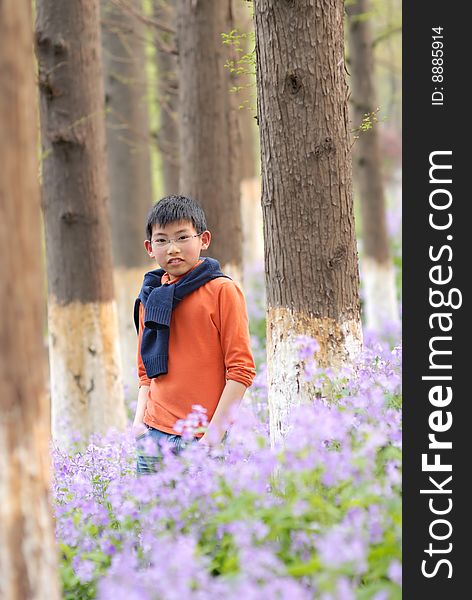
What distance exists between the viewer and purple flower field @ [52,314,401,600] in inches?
123

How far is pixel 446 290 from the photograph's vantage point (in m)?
4.29

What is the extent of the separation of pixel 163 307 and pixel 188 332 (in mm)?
176

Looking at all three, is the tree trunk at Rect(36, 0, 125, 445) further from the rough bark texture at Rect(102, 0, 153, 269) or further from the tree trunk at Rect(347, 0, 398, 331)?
the tree trunk at Rect(347, 0, 398, 331)

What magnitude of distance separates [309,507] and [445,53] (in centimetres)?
231

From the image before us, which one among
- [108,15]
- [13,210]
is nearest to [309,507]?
[13,210]

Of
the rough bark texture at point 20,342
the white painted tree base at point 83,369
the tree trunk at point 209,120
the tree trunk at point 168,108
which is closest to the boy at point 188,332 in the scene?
the rough bark texture at point 20,342

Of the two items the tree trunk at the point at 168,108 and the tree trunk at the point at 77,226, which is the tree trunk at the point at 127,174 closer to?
the tree trunk at the point at 168,108

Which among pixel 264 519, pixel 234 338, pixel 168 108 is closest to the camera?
pixel 264 519

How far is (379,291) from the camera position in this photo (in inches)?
551

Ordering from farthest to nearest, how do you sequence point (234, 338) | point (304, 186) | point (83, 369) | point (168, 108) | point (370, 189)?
point (168, 108)
point (370, 189)
point (83, 369)
point (304, 186)
point (234, 338)

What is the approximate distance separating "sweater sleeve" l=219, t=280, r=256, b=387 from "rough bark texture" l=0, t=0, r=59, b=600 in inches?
55.4

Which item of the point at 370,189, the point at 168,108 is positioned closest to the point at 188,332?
the point at 370,189

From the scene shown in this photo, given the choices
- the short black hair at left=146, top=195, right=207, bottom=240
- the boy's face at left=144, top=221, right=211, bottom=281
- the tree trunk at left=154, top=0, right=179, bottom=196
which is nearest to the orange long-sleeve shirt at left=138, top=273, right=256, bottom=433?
the boy's face at left=144, top=221, right=211, bottom=281

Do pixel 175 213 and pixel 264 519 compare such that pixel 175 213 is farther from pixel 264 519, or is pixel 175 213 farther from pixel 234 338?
pixel 264 519
